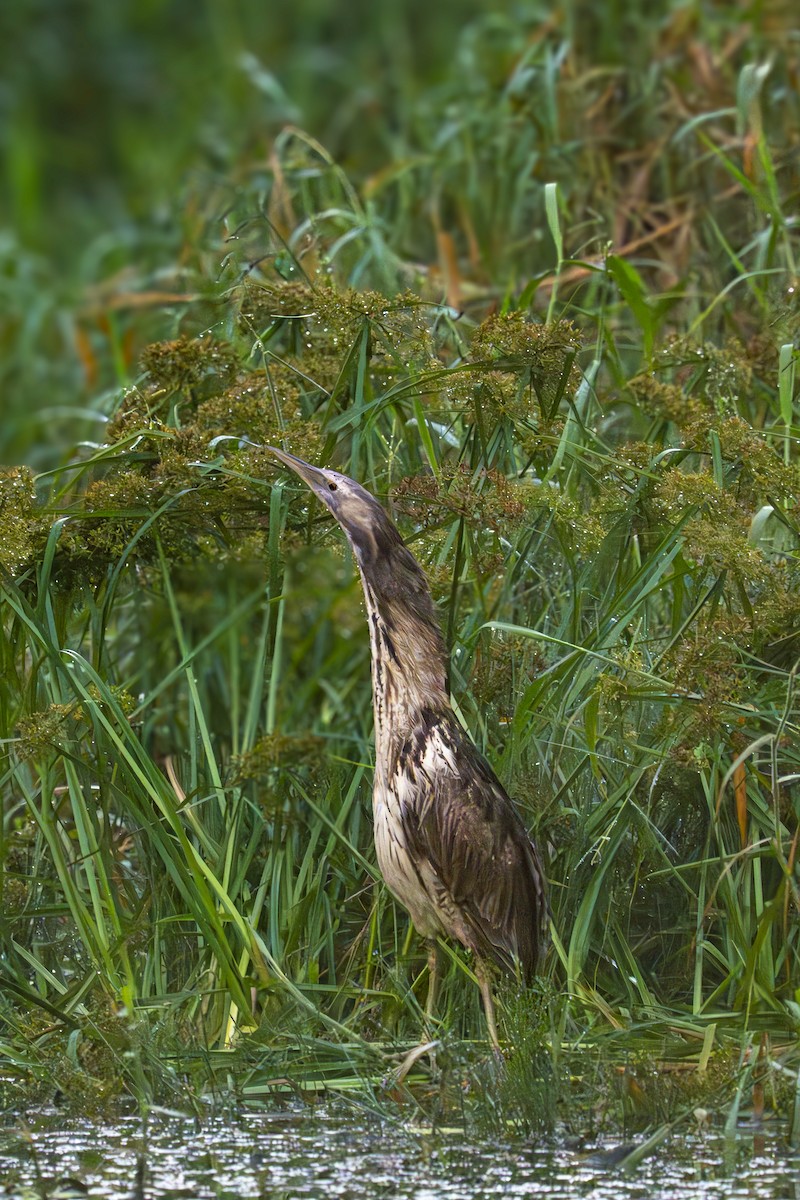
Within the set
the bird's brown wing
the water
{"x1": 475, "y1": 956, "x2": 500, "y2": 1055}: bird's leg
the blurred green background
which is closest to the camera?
the water

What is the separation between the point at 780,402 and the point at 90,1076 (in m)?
2.20

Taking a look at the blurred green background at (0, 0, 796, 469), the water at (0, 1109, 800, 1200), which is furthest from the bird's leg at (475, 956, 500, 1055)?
the blurred green background at (0, 0, 796, 469)

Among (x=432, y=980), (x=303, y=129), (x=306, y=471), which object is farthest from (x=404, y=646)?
(x=303, y=129)

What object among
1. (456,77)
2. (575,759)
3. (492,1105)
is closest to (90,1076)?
(492,1105)

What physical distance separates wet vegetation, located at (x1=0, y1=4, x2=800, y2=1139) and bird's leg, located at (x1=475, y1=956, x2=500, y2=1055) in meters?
0.04

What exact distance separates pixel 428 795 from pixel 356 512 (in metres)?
0.61

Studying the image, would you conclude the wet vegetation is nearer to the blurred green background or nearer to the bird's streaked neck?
the bird's streaked neck

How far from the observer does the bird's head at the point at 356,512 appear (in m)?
4.30

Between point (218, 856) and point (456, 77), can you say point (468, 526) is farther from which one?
point (456, 77)

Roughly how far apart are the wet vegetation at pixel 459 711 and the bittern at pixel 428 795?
121mm

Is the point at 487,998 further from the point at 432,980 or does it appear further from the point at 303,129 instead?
the point at 303,129

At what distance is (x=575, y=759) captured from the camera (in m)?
4.61

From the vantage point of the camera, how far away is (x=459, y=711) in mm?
4645

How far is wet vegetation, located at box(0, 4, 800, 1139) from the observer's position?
4.01 m
